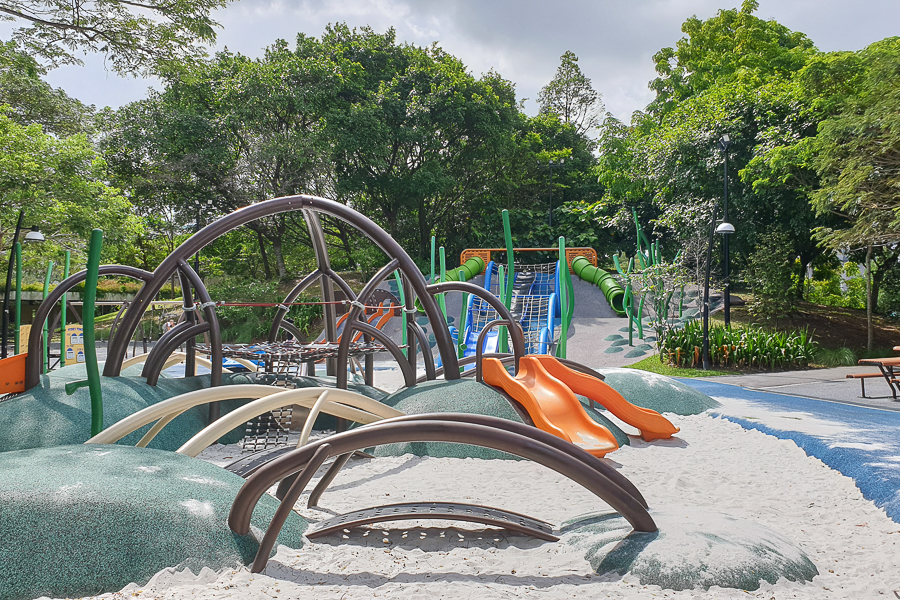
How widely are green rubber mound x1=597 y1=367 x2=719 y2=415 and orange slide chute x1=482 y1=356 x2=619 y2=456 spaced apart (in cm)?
177

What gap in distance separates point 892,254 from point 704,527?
20291 mm

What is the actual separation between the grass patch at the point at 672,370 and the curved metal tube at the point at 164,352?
902 cm

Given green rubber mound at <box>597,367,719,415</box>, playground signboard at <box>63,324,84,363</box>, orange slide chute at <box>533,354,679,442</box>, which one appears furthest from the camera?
playground signboard at <box>63,324,84,363</box>

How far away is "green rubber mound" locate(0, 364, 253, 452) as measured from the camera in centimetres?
461

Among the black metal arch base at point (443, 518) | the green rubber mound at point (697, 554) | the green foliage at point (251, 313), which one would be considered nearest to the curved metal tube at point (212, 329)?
the black metal arch base at point (443, 518)

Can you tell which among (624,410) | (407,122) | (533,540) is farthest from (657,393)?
(407,122)

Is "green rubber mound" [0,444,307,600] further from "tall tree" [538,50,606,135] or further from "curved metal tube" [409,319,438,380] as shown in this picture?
"tall tree" [538,50,606,135]

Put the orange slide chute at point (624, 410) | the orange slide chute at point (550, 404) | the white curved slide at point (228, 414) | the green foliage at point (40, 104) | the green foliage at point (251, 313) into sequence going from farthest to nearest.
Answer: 1. the green foliage at point (251, 313)
2. the green foliage at point (40, 104)
3. the orange slide chute at point (624, 410)
4. the orange slide chute at point (550, 404)
5. the white curved slide at point (228, 414)

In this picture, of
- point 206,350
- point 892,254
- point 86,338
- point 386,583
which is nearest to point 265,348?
point 206,350

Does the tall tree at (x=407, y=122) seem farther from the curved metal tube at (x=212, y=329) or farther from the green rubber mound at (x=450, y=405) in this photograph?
the green rubber mound at (x=450, y=405)

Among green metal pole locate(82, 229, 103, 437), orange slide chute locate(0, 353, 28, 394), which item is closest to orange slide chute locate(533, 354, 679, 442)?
green metal pole locate(82, 229, 103, 437)

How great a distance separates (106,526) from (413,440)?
144cm

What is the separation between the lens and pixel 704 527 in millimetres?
2969

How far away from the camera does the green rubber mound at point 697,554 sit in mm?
2561
